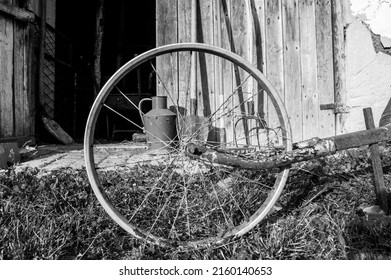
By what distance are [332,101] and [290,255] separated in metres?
2.48

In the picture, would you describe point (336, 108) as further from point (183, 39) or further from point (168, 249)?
point (168, 249)

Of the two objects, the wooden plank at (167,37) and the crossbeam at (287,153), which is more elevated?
the wooden plank at (167,37)

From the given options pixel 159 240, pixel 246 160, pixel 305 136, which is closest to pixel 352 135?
pixel 246 160

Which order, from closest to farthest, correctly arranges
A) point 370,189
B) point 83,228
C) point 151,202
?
point 83,228, point 151,202, point 370,189

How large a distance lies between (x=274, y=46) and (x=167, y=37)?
3.77 ft

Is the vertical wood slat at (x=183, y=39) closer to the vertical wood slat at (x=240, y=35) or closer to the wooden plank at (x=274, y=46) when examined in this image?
the vertical wood slat at (x=240, y=35)

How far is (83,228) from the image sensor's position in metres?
1.83

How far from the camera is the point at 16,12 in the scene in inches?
151

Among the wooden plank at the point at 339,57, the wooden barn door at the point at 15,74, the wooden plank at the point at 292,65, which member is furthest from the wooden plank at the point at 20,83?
the wooden plank at the point at 339,57

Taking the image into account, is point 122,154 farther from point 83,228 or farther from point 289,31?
point 289,31

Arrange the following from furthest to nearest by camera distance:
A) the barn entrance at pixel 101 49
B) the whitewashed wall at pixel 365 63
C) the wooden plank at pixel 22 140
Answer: the barn entrance at pixel 101 49 → the wooden plank at pixel 22 140 → the whitewashed wall at pixel 365 63

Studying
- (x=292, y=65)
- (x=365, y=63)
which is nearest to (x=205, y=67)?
(x=292, y=65)

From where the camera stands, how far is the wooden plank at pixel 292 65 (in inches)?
144

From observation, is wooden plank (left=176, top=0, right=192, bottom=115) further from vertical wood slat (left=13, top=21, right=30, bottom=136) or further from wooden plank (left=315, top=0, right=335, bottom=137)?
vertical wood slat (left=13, top=21, right=30, bottom=136)
